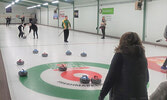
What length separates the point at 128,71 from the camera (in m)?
2.22

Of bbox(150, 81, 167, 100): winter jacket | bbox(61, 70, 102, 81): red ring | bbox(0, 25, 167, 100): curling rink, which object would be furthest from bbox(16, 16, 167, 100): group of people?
bbox(61, 70, 102, 81): red ring

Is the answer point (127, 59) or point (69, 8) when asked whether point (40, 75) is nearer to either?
point (127, 59)

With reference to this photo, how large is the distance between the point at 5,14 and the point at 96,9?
89.5 ft

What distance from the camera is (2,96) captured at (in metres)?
4.11

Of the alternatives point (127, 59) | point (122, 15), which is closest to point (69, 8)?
point (122, 15)

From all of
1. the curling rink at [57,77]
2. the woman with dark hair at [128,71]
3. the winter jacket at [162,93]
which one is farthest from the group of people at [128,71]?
the curling rink at [57,77]

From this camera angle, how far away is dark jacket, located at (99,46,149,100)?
2.21 meters

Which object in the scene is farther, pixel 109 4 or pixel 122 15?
pixel 109 4

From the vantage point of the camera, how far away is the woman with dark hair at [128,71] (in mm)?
2209

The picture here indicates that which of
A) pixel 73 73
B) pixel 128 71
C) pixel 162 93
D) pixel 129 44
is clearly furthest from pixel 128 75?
pixel 73 73

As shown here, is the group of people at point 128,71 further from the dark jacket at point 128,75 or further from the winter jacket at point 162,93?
the winter jacket at point 162,93

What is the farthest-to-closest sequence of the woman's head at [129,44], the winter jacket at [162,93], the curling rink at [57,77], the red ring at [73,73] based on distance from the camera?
the red ring at [73,73] < the curling rink at [57,77] < the woman's head at [129,44] < the winter jacket at [162,93]

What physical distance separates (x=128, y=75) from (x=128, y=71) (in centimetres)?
5

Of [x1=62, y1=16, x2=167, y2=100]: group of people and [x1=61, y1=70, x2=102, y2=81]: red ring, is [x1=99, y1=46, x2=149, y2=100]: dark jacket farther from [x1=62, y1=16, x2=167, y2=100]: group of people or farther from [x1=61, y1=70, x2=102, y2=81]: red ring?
[x1=61, y1=70, x2=102, y2=81]: red ring
